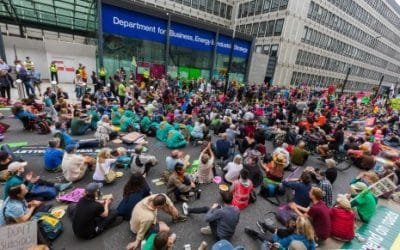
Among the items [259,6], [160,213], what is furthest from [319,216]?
[259,6]

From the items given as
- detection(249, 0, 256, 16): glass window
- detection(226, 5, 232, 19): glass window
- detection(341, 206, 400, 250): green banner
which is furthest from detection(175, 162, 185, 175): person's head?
detection(226, 5, 232, 19): glass window

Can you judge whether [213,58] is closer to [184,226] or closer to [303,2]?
[303,2]

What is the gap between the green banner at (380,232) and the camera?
209 inches

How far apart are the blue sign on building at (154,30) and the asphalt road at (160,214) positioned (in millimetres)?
12808

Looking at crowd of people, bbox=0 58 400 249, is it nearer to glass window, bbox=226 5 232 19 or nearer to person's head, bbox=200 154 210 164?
person's head, bbox=200 154 210 164

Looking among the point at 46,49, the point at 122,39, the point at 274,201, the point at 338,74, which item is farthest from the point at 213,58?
the point at 338,74

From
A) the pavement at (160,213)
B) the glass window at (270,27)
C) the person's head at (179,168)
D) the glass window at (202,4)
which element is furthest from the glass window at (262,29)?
the person's head at (179,168)

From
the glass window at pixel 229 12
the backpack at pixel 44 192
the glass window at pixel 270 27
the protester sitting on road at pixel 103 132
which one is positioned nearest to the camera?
the backpack at pixel 44 192

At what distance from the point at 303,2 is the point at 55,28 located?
109 feet

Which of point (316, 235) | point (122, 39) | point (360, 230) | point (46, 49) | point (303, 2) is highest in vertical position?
point (303, 2)

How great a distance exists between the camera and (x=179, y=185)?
229 inches

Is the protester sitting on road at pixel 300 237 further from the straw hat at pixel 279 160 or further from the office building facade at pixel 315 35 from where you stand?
the office building facade at pixel 315 35

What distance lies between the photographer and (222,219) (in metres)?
4.56

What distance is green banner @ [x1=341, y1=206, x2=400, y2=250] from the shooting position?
209 inches
